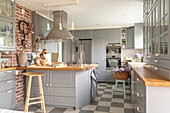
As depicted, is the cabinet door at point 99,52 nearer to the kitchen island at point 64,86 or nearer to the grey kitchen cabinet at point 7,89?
the kitchen island at point 64,86

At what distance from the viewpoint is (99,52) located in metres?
6.38

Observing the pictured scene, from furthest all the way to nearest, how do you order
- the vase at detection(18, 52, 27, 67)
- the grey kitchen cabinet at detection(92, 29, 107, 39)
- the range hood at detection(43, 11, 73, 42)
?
the grey kitchen cabinet at detection(92, 29, 107, 39) < the range hood at detection(43, 11, 73, 42) < the vase at detection(18, 52, 27, 67)

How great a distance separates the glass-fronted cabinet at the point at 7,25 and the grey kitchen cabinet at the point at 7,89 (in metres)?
0.56

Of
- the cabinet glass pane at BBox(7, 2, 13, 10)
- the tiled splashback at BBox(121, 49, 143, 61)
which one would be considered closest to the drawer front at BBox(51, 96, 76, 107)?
the cabinet glass pane at BBox(7, 2, 13, 10)

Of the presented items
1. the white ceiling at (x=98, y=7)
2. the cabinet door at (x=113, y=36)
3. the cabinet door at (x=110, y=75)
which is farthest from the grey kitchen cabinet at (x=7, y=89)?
the cabinet door at (x=113, y=36)

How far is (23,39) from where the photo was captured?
12.6ft

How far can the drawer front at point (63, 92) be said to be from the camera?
3.13 meters

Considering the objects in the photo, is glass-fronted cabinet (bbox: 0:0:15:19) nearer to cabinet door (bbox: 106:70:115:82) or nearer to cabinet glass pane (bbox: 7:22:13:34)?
cabinet glass pane (bbox: 7:22:13:34)

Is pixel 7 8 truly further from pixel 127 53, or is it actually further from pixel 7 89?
pixel 127 53

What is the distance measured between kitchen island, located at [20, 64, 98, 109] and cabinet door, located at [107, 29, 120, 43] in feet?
11.1

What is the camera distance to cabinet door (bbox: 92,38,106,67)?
6332mm

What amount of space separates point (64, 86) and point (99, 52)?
3487mm

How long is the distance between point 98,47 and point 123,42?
1119 millimetres

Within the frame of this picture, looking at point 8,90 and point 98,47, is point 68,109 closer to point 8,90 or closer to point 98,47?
point 8,90
